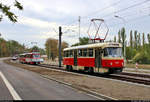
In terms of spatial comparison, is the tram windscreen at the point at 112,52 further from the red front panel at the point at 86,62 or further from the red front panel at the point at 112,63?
the red front panel at the point at 86,62

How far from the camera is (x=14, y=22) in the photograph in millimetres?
12281

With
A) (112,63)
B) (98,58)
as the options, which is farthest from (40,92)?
(98,58)

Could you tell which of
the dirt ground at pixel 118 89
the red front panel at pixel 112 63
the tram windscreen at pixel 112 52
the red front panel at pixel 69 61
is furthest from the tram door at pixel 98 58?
the red front panel at pixel 69 61

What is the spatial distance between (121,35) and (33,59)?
94.1 feet

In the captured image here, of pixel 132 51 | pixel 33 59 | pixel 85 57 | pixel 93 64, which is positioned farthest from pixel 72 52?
pixel 132 51

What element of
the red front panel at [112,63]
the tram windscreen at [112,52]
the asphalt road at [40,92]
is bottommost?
the asphalt road at [40,92]

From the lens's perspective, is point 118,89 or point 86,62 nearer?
point 118,89

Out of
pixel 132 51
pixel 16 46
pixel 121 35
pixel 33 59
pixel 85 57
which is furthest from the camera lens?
pixel 16 46

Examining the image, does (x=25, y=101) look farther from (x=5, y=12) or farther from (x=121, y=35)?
(x=121, y=35)

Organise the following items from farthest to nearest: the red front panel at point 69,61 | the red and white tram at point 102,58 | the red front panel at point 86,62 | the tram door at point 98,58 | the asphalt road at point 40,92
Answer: the red front panel at point 69,61 → the red front panel at point 86,62 → the tram door at point 98,58 → the red and white tram at point 102,58 → the asphalt road at point 40,92

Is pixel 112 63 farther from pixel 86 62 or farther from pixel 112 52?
pixel 86 62

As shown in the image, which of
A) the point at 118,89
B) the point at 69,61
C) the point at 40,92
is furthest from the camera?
the point at 69,61

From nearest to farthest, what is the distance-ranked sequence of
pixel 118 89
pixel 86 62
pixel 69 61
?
pixel 118 89
pixel 86 62
pixel 69 61

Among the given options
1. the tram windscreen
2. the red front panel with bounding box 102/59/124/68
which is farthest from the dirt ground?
the tram windscreen
